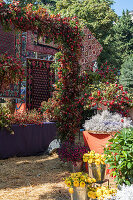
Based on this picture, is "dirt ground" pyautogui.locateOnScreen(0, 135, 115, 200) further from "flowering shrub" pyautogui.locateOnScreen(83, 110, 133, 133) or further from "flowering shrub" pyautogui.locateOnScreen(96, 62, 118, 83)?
"flowering shrub" pyautogui.locateOnScreen(96, 62, 118, 83)

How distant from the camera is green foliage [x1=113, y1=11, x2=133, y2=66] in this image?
23395 millimetres

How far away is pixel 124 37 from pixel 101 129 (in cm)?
2169

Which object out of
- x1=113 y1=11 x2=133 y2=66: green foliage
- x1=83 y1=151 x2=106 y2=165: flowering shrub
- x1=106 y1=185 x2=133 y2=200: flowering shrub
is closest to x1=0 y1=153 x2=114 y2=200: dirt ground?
x1=83 y1=151 x2=106 y2=165: flowering shrub

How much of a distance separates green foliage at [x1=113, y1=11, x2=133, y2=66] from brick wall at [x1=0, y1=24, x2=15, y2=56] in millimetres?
15910

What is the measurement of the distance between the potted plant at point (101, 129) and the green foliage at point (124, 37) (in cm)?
1930

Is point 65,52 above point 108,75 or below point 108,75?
above

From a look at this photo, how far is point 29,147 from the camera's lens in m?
6.73

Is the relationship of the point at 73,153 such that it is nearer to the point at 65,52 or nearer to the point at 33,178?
the point at 33,178

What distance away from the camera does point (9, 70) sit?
541 cm

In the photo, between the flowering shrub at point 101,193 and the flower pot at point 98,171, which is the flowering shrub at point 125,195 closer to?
the flowering shrub at point 101,193

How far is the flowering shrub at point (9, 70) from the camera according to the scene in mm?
5344

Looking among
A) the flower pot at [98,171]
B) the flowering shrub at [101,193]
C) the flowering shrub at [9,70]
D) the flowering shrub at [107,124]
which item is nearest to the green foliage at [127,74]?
the flowering shrub at [107,124]

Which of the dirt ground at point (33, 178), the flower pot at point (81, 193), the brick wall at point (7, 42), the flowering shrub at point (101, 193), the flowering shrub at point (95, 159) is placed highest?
the brick wall at point (7, 42)

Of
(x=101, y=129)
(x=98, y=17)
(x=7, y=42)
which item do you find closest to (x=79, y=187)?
(x=101, y=129)
